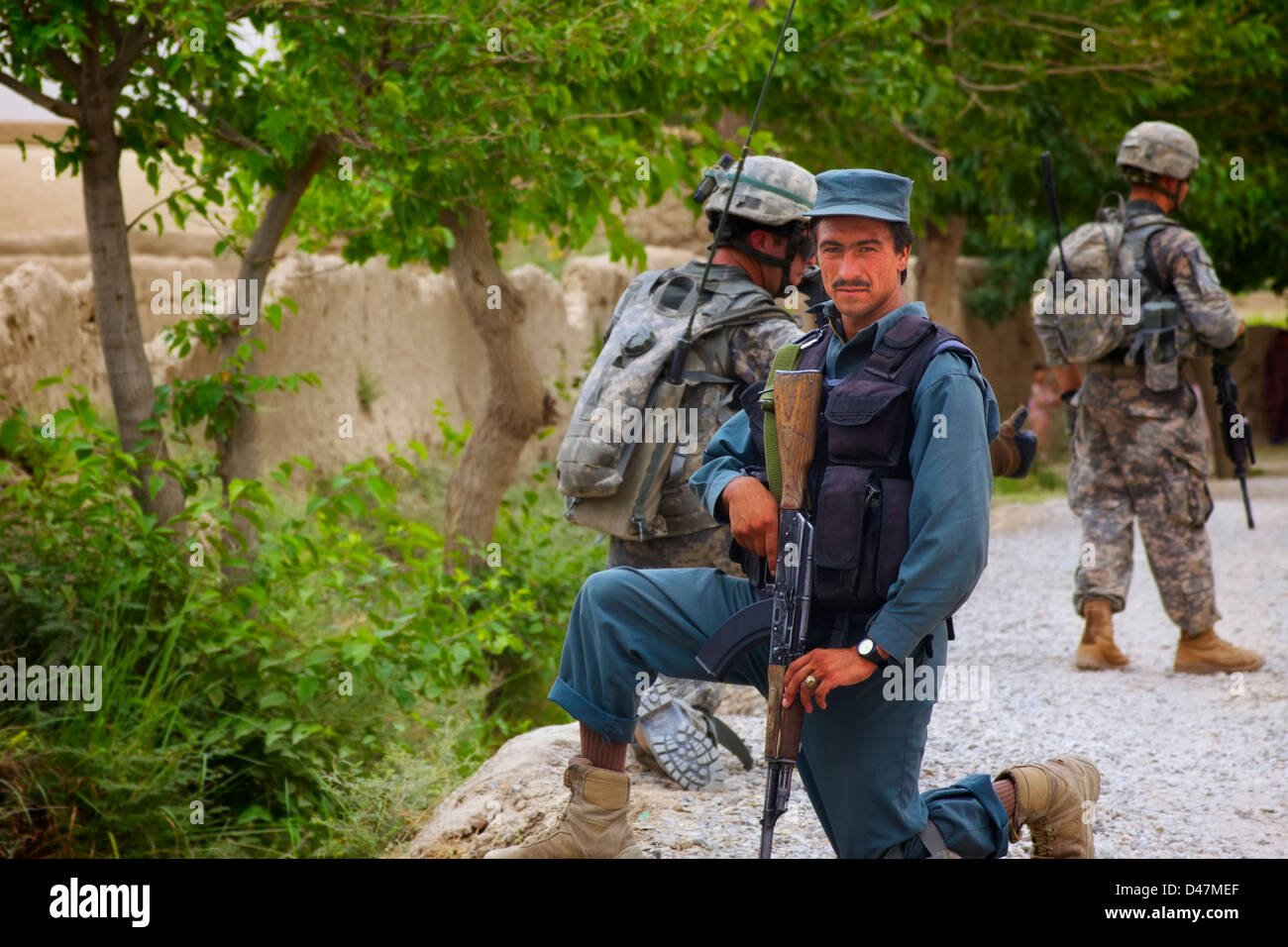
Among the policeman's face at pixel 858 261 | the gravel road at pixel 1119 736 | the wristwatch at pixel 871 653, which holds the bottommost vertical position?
the gravel road at pixel 1119 736

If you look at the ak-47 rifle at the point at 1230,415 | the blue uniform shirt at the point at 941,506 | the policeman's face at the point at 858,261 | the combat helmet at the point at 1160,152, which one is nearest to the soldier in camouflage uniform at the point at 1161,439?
the combat helmet at the point at 1160,152

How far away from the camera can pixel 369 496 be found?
1000 cm

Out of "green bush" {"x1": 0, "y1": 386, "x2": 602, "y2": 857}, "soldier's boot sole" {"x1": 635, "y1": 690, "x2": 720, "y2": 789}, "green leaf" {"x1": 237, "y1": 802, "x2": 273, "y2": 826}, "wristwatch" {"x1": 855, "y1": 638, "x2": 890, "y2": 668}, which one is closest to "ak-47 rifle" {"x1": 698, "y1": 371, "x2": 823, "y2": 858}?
"wristwatch" {"x1": 855, "y1": 638, "x2": 890, "y2": 668}

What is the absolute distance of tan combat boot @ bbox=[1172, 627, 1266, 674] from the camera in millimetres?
5863

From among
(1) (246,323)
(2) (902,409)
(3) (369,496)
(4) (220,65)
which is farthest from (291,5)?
(3) (369,496)

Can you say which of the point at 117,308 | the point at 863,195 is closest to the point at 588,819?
the point at 863,195

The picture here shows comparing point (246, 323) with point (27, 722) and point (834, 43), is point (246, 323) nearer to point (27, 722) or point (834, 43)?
point (27, 722)

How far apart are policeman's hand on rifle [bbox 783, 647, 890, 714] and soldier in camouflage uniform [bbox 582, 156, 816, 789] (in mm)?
1129

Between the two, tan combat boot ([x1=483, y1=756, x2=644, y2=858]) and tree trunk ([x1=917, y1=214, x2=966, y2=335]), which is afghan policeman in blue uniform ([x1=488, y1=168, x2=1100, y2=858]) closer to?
tan combat boot ([x1=483, y1=756, x2=644, y2=858])

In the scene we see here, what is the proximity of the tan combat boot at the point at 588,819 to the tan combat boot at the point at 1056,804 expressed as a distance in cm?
90

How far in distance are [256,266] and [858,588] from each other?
3.82m

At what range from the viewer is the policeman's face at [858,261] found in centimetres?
283

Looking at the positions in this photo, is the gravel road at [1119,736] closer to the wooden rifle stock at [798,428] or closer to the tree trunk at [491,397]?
A: the wooden rifle stock at [798,428]
